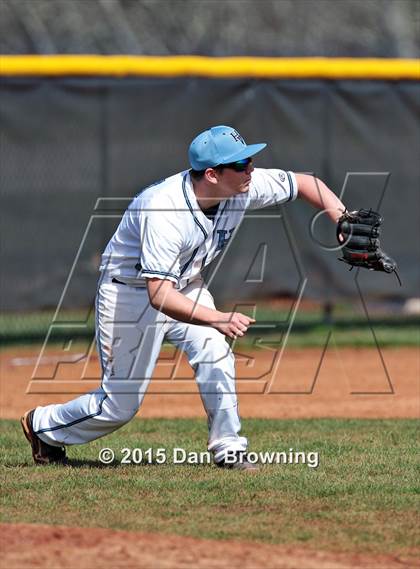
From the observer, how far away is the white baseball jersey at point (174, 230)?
5500 millimetres

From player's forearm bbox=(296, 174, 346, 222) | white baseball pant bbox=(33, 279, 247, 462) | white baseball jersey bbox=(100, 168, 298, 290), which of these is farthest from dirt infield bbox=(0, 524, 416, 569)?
player's forearm bbox=(296, 174, 346, 222)

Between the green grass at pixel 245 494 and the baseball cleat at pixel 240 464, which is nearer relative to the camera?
the green grass at pixel 245 494

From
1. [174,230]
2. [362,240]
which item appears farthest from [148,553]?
[362,240]

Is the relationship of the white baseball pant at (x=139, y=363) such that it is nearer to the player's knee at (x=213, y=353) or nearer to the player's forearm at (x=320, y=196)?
the player's knee at (x=213, y=353)

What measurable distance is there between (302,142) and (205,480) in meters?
6.33

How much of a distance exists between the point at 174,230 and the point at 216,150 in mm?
449

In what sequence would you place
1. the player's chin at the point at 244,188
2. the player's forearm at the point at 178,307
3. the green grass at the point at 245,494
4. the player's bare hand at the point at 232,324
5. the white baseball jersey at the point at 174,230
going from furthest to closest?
the player's chin at the point at 244,188, the white baseball jersey at the point at 174,230, the player's forearm at the point at 178,307, the player's bare hand at the point at 232,324, the green grass at the point at 245,494

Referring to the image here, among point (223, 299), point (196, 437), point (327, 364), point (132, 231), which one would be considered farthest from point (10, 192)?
point (132, 231)

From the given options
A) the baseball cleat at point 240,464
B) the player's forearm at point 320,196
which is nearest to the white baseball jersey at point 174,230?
the player's forearm at point 320,196

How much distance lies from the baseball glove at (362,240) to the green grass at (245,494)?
1.07 metres

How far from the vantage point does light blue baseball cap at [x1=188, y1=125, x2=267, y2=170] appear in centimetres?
562

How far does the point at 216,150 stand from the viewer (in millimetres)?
5617

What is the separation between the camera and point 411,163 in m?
11.6

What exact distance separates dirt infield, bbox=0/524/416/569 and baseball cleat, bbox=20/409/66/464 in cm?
147
